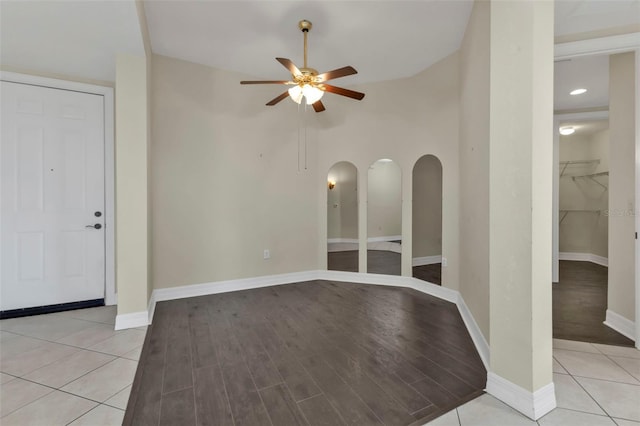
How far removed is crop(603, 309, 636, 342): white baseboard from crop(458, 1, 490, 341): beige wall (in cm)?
126

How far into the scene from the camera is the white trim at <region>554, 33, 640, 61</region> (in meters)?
2.37

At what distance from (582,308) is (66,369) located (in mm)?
4943

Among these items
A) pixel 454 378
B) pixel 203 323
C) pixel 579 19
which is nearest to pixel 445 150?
pixel 579 19

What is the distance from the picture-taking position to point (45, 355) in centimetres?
227

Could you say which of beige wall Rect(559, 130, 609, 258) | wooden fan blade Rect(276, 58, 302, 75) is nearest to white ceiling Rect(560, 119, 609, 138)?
beige wall Rect(559, 130, 609, 258)

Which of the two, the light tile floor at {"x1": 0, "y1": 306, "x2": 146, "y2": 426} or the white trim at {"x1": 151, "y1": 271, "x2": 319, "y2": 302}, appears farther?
the white trim at {"x1": 151, "y1": 271, "x2": 319, "y2": 302}

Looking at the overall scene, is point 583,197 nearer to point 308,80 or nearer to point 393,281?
point 393,281

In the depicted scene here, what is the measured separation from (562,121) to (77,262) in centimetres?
722

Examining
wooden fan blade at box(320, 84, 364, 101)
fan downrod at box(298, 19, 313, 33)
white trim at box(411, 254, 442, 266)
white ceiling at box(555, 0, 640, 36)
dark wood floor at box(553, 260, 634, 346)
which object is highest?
fan downrod at box(298, 19, 313, 33)

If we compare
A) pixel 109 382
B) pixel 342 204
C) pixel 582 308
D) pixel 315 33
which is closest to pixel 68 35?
pixel 315 33

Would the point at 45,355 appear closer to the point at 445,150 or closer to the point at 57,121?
the point at 57,121

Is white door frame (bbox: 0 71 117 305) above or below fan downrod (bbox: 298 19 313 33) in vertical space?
below

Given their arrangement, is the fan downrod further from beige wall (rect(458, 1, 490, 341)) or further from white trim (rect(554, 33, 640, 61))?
white trim (rect(554, 33, 640, 61))

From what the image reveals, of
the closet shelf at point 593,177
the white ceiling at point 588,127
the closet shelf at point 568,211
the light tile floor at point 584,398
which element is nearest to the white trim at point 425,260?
the light tile floor at point 584,398
